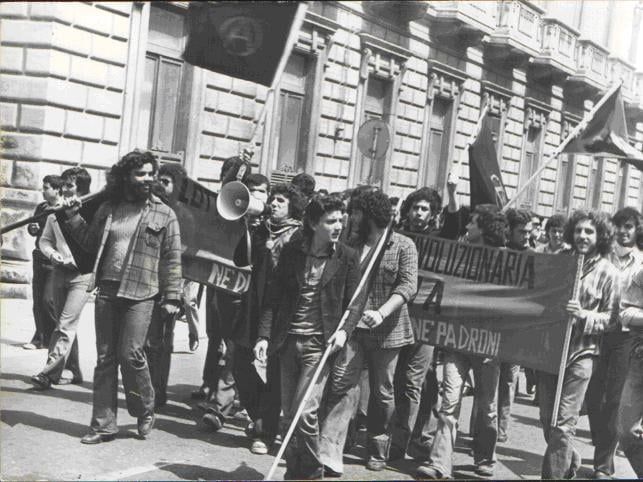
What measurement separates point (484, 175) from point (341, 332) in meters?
3.86

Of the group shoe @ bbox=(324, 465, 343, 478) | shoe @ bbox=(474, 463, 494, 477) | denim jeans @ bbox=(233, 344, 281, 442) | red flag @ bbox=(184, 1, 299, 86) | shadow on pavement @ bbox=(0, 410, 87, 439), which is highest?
red flag @ bbox=(184, 1, 299, 86)

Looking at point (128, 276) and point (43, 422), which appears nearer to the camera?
point (128, 276)

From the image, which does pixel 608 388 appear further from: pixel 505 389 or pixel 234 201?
pixel 234 201

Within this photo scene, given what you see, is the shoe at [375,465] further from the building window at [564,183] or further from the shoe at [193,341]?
the building window at [564,183]

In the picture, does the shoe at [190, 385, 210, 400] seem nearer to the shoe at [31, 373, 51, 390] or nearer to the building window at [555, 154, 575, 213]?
the shoe at [31, 373, 51, 390]

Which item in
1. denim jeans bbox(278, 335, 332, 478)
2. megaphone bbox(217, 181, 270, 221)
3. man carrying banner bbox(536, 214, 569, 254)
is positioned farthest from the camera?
man carrying banner bbox(536, 214, 569, 254)

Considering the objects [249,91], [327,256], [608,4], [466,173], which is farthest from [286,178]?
[608,4]

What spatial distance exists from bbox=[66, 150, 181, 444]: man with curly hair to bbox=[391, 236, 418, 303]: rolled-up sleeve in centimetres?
151

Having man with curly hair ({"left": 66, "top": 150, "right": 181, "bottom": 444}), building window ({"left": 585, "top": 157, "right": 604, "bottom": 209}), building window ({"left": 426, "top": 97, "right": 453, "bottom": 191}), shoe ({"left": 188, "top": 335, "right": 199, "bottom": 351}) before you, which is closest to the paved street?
man with curly hair ({"left": 66, "top": 150, "right": 181, "bottom": 444})

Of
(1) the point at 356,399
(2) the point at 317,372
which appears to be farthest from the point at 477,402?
(2) the point at 317,372

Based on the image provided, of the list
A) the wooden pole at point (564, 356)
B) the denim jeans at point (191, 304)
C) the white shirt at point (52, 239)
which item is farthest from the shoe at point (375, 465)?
the denim jeans at point (191, 304)

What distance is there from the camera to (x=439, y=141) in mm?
25312

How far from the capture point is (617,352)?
24.4 feet

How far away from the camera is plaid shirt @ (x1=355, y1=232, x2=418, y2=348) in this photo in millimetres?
6926
